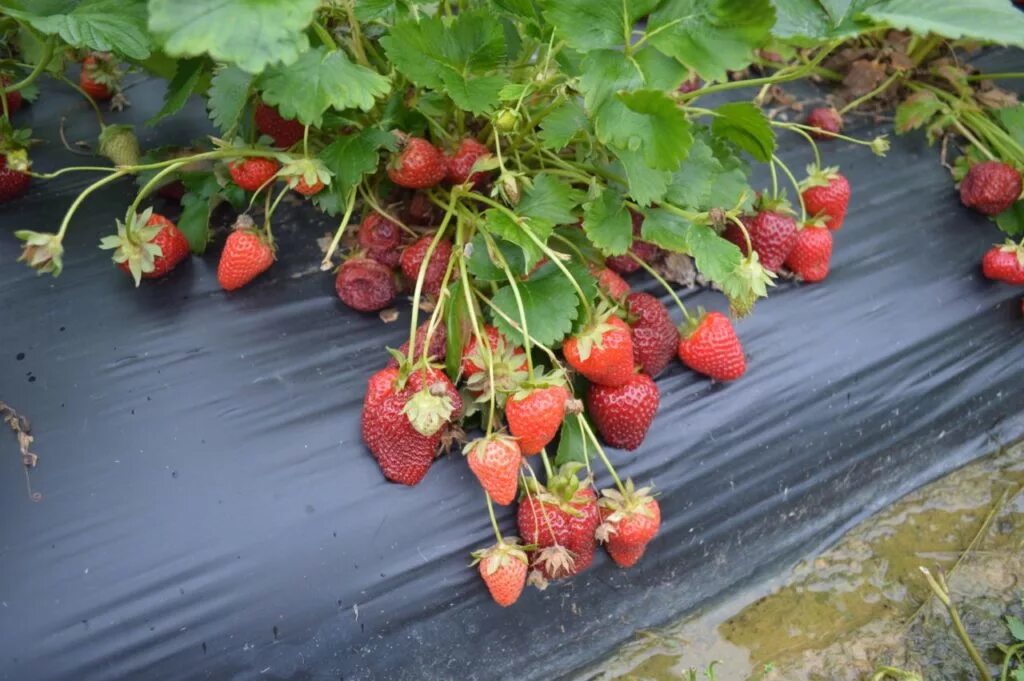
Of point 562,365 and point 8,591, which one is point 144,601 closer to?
point 8,591

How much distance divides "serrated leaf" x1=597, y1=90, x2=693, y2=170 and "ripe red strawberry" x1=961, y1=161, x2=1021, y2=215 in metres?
0.72

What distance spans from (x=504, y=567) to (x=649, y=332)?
31 centimetres

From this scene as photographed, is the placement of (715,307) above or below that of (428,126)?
below

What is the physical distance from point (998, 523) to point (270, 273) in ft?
3.57

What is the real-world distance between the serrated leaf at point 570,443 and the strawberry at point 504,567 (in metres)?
0.10

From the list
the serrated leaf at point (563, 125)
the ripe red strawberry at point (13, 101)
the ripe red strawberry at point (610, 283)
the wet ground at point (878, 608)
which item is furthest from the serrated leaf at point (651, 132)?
the ripe red strawberry at point (13, 101)

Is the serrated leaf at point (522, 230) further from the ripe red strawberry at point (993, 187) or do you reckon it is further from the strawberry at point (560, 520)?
the ripe red strawberry at point (993, 187)

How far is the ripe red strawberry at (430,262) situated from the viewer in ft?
3.13

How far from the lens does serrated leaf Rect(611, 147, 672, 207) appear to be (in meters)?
0.84

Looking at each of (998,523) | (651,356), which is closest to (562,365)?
(651,356)

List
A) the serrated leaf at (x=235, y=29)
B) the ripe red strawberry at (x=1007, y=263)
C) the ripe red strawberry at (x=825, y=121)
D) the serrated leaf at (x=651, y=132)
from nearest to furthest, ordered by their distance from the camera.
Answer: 1. the serrated leaf at (x=235, y=29)
2. the serrated leaf at (x=651, y=132)
3. the ripe red strawberry at (x=1007, y=263)
4. the ripe red strawberry at (x=825, y=121)

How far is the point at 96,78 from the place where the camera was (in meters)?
1.14

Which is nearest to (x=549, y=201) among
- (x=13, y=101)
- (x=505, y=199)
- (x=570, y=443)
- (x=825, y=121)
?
(x=505, y=199)

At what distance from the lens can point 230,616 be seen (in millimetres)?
820
